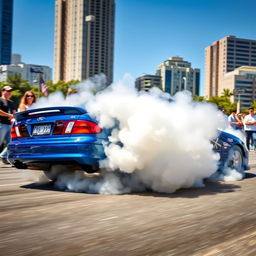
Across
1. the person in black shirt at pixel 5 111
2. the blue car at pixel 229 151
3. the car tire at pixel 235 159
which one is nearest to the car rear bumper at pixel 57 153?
the blue car at pixel 229 151

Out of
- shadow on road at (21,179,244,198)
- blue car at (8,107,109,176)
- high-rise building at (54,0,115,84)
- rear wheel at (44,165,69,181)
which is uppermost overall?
high-rise building at (54,0,115,84)

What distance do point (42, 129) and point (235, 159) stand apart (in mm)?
3721

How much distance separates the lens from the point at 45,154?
5.14m

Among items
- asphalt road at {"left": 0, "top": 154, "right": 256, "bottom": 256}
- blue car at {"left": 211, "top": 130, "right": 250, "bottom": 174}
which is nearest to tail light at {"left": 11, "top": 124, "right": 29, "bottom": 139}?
asphalt road at {"left": 0, "top": 154, "right": 256, "bottom": 256}

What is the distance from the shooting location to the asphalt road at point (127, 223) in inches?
113

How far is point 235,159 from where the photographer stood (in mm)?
7055

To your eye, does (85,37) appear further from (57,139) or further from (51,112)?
(57,139)

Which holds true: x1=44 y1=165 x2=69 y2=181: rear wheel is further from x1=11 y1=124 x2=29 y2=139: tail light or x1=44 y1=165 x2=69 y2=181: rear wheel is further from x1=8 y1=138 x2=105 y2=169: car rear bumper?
x1=11 y1=124 x2=29 y2=139: tail light

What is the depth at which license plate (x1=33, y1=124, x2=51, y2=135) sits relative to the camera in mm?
5270

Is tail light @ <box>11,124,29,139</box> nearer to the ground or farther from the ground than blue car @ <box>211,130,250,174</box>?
farther from the ground

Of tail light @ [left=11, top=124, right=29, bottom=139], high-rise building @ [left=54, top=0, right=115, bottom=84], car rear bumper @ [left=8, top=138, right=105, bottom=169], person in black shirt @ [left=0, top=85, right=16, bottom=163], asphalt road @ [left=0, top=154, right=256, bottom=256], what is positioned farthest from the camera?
high-rise building @ [left=54, top=0, right=115, bottom=84]

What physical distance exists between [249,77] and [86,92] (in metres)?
204

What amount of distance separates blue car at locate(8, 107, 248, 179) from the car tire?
108 inches

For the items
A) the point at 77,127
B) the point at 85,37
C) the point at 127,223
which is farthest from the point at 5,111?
the point at 85,37
